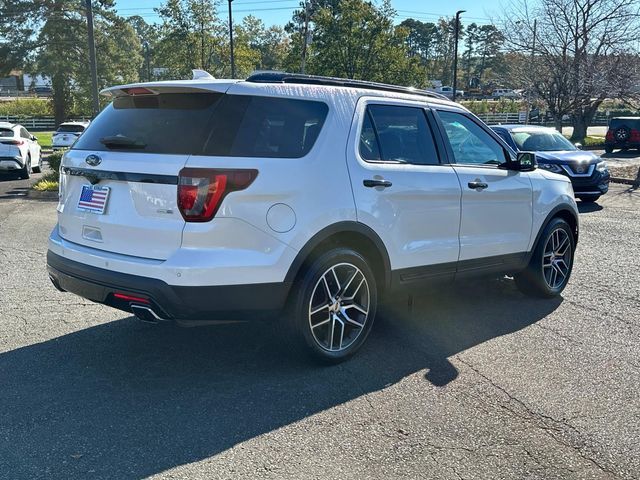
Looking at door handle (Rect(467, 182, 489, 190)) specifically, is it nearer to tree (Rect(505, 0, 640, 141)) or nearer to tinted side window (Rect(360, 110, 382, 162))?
tinted side window (Rect(360, 110, 382, 162))

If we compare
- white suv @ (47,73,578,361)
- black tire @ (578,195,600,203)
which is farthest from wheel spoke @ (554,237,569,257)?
black tire @ (578,195,600,203)

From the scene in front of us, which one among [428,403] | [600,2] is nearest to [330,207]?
[428,403]

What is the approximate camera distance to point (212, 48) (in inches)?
1502

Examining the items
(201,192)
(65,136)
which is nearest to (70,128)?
(65,136)

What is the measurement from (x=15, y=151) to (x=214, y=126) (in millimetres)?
13752

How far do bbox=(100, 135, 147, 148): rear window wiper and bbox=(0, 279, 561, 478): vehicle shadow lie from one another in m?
1.51

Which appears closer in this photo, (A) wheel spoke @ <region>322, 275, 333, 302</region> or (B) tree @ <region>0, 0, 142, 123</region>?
(A) wheel spoke @ <region>322, 275, 333, 302</region>

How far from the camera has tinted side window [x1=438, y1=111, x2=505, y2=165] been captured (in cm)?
512

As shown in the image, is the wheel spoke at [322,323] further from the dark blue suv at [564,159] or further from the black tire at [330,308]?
the dark blue suv at [564,159]

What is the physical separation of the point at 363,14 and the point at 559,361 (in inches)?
1150

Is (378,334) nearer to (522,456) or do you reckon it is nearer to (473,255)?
(473,255)

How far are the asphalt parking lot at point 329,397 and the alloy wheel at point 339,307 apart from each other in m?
0.20

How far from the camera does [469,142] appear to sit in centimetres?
532

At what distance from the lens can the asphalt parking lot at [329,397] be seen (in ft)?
10.2
